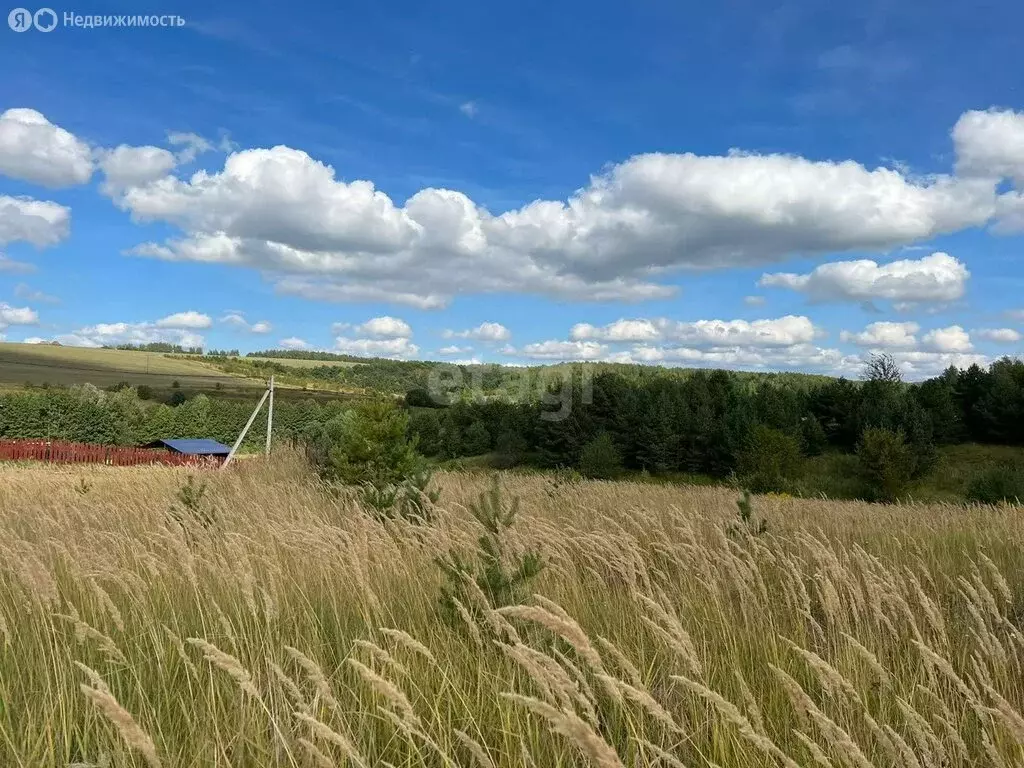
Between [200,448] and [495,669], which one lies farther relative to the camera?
[200,448]

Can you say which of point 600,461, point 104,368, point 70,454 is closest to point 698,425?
point 600,461

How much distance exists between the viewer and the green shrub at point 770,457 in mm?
31344

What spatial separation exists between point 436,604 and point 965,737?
239 centimetres

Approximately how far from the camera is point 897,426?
3728 centimetres

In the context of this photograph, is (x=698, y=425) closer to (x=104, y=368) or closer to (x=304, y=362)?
(x=104, y=368)

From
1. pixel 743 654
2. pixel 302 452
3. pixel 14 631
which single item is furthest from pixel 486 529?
pixel 302 452

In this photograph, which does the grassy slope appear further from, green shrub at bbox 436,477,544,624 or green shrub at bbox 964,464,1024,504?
green shrub at bbox 436,477,544,624

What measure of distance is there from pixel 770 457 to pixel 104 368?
65.1 m

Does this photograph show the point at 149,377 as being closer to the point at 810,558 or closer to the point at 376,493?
the point at 376,493

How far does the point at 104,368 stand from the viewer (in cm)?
6981

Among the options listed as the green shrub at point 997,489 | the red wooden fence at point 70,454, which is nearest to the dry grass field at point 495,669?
the green shrub at point 997,489

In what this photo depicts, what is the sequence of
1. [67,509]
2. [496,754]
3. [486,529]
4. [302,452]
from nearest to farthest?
1. [496,754]
2. [486,529]
3. [67,509]
4. [302,452]

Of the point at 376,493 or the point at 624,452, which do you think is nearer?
the point at 376,493

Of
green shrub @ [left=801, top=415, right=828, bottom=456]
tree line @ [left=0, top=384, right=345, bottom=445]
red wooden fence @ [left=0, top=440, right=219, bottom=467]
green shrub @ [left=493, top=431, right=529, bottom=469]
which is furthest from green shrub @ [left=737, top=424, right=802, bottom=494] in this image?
red wooden fence @ [left=0, top=440, right=219, bottom=467]
